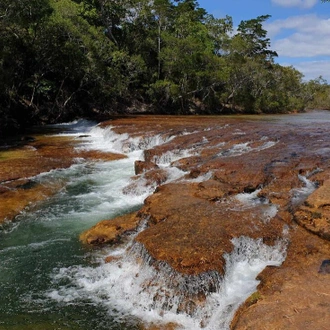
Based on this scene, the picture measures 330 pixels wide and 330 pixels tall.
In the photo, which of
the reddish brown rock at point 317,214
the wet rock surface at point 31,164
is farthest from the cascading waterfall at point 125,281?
the wet rock surface at point 31,164

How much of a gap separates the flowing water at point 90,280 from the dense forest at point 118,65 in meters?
13.1

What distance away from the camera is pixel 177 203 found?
783 cm

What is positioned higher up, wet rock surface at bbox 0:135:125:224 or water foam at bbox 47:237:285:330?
wet rock surface at bbox 0:135:125:224

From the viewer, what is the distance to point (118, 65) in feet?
99.4

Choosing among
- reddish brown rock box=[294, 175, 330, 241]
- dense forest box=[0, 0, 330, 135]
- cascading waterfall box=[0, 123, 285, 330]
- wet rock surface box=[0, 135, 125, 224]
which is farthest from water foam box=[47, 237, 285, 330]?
dense forest box=[0, 0, 330, 135]

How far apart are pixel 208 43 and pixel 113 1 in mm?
13628

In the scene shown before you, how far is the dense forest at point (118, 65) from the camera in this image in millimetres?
21500

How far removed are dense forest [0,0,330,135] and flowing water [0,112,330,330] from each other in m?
13.1

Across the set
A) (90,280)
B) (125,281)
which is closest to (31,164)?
(90,280)

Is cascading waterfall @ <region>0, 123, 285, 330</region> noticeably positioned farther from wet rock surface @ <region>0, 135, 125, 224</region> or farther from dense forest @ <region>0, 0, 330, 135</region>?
dense forest @ <region>0, 0, 330, 135</region>

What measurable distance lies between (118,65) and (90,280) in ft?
88.4

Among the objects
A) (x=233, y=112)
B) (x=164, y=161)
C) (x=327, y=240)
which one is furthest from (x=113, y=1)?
(x=327, y=240)

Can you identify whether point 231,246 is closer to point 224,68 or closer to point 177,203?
point 177,203

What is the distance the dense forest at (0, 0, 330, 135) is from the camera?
846 inches
